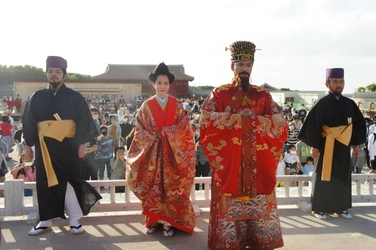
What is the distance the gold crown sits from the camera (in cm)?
337

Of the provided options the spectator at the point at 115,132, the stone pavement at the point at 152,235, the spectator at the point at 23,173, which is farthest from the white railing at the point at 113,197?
the spectator at the point at 115,132

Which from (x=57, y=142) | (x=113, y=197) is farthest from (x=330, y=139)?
(x=57, y=142)

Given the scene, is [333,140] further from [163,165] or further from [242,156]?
[163,165]

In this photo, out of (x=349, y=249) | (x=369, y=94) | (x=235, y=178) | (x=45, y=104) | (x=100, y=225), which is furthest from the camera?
(x=369, y=94)

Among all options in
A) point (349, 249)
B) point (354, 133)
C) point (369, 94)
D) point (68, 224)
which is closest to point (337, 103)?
point (354, 133)

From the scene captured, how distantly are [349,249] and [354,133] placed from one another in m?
1.50

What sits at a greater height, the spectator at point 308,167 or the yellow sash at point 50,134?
the yellow sash at point 50,134

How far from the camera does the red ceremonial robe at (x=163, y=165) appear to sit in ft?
12.7

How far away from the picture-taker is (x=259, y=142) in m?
3.21

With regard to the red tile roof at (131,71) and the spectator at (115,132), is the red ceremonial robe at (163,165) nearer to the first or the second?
the spectator at (115,132)

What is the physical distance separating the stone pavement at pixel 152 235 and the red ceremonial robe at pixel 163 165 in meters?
0.23

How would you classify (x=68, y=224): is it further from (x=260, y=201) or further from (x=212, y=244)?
(x=260, y=201)

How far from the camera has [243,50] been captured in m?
3.37

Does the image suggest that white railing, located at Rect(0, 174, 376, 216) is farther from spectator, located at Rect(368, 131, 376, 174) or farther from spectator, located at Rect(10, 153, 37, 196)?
spectator, located at Rect(368, 131, 376, 174)
